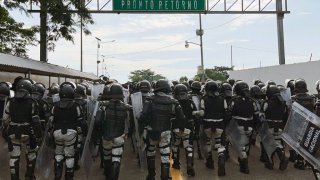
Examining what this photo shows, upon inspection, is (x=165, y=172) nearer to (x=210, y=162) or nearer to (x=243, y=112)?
(x=210, y=162)

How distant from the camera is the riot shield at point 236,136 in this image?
8031 millimetres

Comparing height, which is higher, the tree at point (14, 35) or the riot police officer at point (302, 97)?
the tree at point (14, 35)

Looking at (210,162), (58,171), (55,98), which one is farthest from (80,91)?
(210,162)

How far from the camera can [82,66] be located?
37.4 meters

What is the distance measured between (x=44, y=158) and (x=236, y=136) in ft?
12.8

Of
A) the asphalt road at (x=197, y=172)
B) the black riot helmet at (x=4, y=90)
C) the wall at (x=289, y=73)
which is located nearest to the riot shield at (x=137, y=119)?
the asphalt road at (x=197, y=172)

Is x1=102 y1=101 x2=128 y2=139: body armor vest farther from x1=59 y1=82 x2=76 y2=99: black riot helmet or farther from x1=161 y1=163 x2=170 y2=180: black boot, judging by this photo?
x1=161 y1=163 x2=170 y2=180: black boot

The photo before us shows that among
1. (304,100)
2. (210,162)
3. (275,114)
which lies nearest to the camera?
Result: (304,100)

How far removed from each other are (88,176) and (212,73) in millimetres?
68018

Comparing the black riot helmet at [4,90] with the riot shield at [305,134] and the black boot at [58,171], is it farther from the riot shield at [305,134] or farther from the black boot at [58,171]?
the riot shield at [305,134]

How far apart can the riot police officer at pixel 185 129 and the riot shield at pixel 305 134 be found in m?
3.49

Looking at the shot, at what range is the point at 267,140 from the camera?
8406mm

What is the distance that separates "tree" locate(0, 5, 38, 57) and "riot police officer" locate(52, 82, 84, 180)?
18.3m

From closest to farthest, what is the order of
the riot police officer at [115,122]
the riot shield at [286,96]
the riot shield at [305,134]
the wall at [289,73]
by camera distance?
1. the riot shield at [305,134]
2. the riot police officer at [115,122]
3. the riot shield at [286,96]
4. the wall at [289,73]
